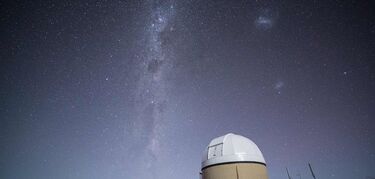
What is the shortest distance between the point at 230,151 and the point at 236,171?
0.72m

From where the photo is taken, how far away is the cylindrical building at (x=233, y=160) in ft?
22.5

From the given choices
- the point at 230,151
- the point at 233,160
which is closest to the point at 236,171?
the point at 233,160

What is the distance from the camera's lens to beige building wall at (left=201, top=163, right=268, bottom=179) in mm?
6780

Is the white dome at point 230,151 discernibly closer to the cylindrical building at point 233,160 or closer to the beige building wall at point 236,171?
the cylindrical building at point 233,160

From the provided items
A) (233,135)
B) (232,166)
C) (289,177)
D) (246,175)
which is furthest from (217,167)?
(289,177)

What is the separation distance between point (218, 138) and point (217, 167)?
1.41 meters

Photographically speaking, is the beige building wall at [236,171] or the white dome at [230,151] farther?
the white dome at [230,151]

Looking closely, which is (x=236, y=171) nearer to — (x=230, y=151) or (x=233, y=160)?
(x=233, y=160)

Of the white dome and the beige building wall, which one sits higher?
the white dome

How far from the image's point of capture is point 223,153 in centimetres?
732

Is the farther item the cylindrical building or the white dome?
the white dome

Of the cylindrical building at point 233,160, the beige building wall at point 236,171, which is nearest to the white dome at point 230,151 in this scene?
the cylindrical building at point 233,160

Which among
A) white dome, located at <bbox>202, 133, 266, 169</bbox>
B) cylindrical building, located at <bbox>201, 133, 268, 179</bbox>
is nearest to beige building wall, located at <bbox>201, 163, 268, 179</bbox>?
cylindrical building, located at <bbox>201, 133, 268, 179</bbox>

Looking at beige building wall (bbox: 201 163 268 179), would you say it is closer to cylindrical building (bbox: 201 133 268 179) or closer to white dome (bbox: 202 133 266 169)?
cylindrical building (bbox: 201 133 268 179)
